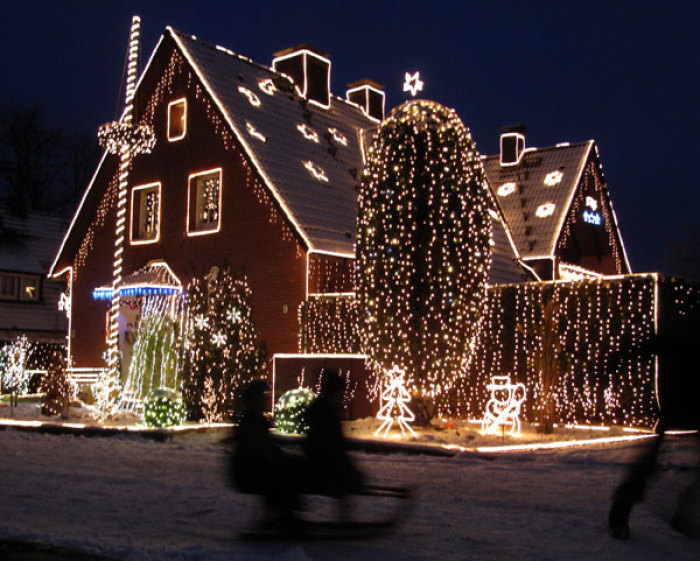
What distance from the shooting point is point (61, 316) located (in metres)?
37.3

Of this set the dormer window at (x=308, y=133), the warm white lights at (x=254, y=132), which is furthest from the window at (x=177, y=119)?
the dormer window at (x=308, y=133)

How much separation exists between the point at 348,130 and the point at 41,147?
2178 centimetres

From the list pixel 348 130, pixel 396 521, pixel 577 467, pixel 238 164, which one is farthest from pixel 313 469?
pixel 348 130

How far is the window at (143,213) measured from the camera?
25797 millimetres

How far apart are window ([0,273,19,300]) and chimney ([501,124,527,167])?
70.6ft

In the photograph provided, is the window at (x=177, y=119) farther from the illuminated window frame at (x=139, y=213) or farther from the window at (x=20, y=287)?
the window at (x=20, y=287)

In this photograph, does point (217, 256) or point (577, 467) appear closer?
point (577, 467)

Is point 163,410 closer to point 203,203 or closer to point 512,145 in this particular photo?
point 203,203

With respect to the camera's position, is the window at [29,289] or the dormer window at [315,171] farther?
the window at [29,289]

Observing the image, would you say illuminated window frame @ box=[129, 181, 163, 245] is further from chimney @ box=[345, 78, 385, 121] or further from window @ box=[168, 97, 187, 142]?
chimney @ box=[345, 78, 385, 121]

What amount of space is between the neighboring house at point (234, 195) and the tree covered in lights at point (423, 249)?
5.20 m

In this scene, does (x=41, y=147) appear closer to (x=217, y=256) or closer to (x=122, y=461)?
(x=217, y=256)

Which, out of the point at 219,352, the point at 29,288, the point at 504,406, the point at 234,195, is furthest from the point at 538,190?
the point at 29,288

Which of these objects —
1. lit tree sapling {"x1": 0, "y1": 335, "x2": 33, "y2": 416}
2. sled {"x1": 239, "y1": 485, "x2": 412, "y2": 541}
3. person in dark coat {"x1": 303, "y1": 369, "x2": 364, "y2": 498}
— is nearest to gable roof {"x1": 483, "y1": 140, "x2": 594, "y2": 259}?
lit tree sapling {"x1": 0, "y1": 335, "x2": 33, "y2": 416}
